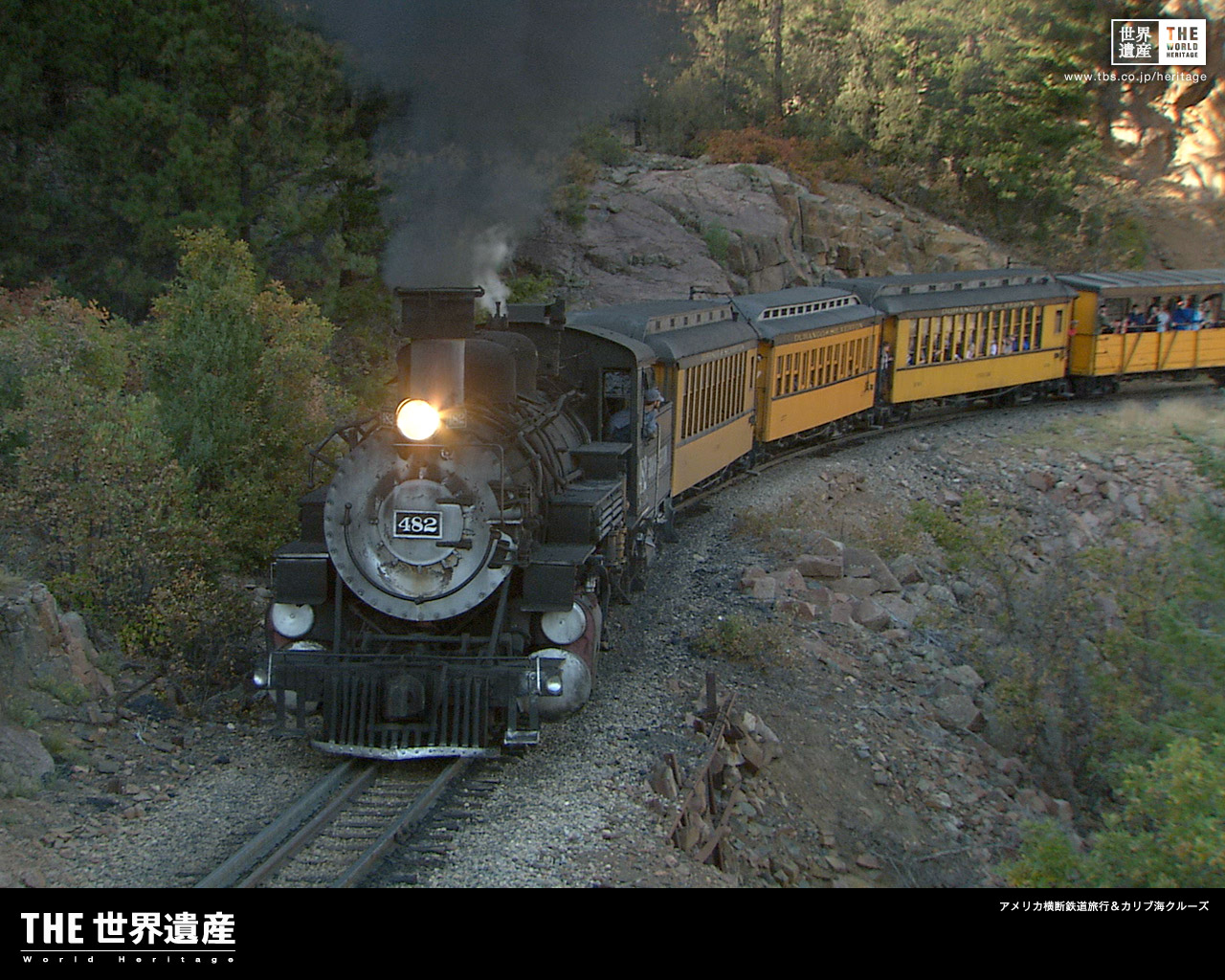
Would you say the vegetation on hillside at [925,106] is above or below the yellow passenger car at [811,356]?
above

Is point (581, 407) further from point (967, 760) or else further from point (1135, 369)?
point (1135, 369)

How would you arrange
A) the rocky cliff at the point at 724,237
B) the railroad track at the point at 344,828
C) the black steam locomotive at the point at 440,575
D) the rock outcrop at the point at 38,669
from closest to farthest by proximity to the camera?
1. the railroad track at the point at 344,828
2. the black steam locomotive at the point at 440,575
3. the rock outcrop at the point at 38,669
4. the rocky cliff at the point at 724,237

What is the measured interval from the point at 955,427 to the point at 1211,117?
24.1m

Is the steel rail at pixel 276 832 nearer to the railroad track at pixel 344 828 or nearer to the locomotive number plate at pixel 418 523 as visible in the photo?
the railroad track at pixel 344 828

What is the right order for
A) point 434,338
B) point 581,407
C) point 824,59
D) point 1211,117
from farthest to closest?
1. point 824,59
2. point 1211,117
3. point 581,407
4. point 434,338

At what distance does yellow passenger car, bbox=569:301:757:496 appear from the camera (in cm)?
1259

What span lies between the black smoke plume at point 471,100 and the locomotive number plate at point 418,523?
4269mm

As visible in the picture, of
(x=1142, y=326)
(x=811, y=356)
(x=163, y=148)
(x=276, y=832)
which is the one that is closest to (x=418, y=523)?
(x=276, y=832)

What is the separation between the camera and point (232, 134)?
61.3 ft

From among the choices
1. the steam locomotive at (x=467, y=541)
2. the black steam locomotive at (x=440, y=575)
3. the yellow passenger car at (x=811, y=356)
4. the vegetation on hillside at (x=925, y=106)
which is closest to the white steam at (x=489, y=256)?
the steam locomotive at (x=467, y=541)

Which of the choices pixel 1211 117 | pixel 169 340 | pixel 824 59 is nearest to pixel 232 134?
pixel 169 340

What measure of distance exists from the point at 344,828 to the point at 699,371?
7844mm

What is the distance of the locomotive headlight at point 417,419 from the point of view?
7.98m

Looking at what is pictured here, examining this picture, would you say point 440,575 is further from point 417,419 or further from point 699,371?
point 699,371
